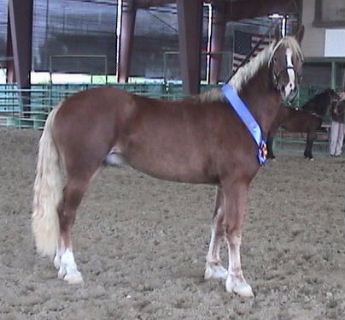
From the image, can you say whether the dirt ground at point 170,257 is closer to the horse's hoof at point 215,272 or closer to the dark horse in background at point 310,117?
the horse's hoof at point 215,272

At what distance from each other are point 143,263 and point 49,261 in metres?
0.73

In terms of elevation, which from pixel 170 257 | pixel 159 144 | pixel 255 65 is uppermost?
pixel 255 65

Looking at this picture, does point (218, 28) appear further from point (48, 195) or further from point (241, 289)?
point (241, 289)

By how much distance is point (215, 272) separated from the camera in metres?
4.96

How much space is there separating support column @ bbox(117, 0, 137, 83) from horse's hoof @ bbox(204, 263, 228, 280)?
26.8 metres

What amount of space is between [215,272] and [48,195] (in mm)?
1317

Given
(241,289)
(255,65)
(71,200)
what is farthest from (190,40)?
(241,289)

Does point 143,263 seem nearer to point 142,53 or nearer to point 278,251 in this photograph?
point 278,251

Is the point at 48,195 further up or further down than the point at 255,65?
further down

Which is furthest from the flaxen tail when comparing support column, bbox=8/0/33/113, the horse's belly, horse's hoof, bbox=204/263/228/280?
support column, bbox=8/0/33/113

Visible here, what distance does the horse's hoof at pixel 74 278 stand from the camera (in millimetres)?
4736

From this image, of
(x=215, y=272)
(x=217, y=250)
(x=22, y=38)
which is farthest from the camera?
(x=22, y=38)

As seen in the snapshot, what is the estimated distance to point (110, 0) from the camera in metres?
32.5

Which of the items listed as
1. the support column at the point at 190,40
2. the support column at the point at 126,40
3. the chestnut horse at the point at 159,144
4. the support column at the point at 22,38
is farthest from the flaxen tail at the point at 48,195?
the support column at the point at 126,40
